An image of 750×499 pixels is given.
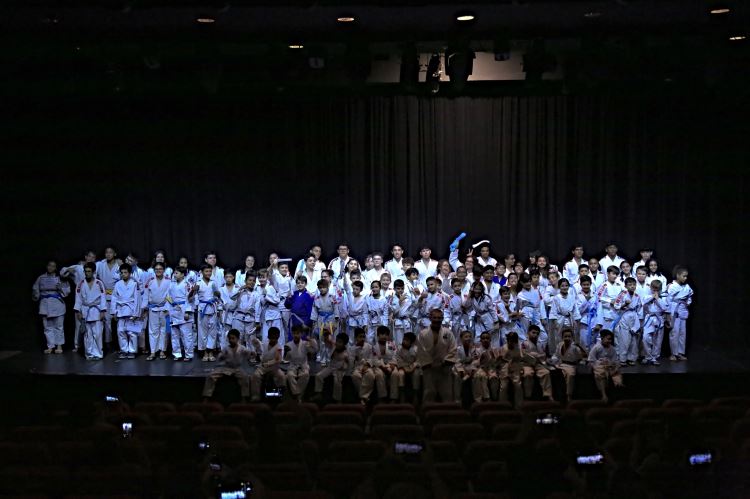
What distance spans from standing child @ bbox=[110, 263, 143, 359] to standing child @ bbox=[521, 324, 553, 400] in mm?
6738

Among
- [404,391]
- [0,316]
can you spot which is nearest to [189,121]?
[0,316]

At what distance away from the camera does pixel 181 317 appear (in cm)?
1352

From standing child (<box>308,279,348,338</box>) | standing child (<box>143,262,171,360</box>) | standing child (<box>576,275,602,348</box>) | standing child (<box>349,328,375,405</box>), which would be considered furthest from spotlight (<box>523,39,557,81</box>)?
standing child (<box>143,262,171,360</box>)

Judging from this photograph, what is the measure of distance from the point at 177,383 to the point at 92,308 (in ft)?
9.61

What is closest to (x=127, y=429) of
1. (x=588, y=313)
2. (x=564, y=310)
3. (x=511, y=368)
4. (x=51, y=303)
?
(x=511, y=368)

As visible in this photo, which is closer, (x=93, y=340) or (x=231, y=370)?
(x=231, y=370)

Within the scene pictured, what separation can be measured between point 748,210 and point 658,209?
5.61 feet

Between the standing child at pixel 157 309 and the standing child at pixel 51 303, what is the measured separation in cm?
184

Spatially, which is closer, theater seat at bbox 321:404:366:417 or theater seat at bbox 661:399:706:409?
theater seat at bbox 661:399:706:409

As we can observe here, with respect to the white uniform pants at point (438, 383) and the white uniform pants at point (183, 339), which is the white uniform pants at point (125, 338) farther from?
the white uniform pants at point (438, 383)

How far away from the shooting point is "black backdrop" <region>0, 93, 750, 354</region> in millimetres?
15664

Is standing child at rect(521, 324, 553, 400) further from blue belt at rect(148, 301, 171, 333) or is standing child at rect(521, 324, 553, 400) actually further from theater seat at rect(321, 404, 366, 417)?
blue belt at rect(148, 301, 171, 333)

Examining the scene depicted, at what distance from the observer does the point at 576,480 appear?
6.19 meters

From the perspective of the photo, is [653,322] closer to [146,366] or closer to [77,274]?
[146,366]
